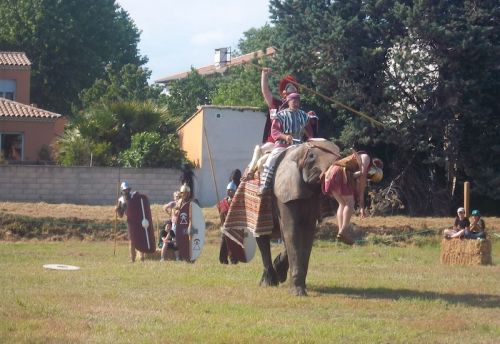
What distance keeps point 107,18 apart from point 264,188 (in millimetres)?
67596

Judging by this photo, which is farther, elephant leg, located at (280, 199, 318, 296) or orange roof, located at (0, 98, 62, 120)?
orange roof, located at (0, 98, 62, 120)

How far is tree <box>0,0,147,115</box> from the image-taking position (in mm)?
75000

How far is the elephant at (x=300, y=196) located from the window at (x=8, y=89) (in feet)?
169

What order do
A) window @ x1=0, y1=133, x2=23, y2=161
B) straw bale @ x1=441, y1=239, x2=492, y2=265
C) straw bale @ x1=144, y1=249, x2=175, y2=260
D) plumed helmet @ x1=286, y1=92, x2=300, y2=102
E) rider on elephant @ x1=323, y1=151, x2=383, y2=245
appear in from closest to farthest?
rider on elephant @ x1=323, y1=151, x2=383, y2=245
plumed helmet @ x1=286, y1=92, x2=300, y2=102
straw bale @ x1=144, y1=249, x2=175, y2=260
straw bale @ x1=441, y1=239, x2=492, y2=265
window @ x1=0, y1=133, x2=23, y2=161

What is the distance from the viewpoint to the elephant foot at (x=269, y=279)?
15.6 m

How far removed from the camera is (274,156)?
14.6 meters

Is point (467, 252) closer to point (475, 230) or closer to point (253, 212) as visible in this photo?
point (475, 230)

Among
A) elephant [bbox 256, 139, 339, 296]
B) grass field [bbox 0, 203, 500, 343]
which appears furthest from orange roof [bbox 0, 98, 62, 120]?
elephant [bbox 256, 139, 339, 296]

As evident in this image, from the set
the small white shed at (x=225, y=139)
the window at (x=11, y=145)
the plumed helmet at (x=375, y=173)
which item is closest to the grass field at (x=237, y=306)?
the plumed helmet at (x=375, y=173)

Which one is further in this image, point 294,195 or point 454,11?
point 454,11

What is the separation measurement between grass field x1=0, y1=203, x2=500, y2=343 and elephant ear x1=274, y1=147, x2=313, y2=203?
1.43 metres

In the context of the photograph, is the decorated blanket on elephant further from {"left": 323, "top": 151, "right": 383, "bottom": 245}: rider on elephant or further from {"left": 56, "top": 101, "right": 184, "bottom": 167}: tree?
{"left": 56, "top": 101, "right": 184, "bottom": 167}: tree

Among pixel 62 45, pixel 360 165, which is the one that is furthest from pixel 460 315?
pixel 62 45

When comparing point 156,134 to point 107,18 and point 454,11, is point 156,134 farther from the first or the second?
point 107,18
